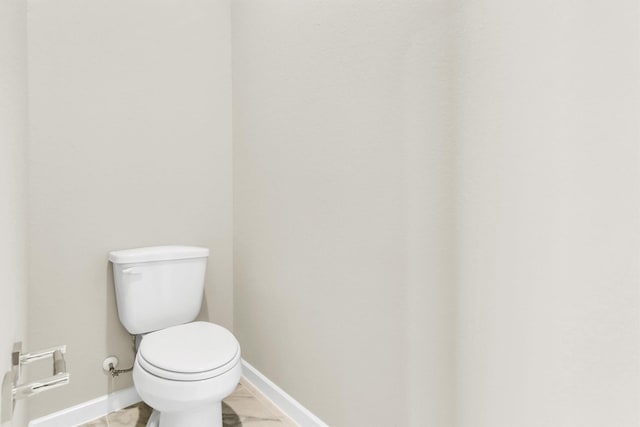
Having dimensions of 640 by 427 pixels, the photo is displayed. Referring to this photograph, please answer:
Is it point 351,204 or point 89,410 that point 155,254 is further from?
point 351,204

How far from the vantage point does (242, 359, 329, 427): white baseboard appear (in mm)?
1447

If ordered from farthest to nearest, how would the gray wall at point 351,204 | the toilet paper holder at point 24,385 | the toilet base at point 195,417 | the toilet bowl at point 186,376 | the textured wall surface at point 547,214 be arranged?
the toilet base at point 195,417, the toilet bowl at point 186,376, the gray wall at point 351,204, the textured wall surface at point 547,214, the toilet paper holder at point 24,385

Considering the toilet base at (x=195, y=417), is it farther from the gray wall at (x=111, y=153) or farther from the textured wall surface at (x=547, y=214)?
the textured wall surface at (x=547, y=214)

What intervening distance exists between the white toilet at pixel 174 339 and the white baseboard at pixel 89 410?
0.26 m

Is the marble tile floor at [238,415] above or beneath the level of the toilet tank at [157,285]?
beneath

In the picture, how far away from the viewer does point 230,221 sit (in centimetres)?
195

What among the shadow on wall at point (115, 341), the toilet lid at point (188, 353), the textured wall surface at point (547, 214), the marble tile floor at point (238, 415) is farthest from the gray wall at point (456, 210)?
the shadow on wall at point (115, 341)

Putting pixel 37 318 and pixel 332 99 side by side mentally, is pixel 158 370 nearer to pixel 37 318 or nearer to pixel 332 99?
pixel 37 318

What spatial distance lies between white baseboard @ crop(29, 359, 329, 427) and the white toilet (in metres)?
0.26

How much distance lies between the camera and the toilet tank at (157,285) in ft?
4.91

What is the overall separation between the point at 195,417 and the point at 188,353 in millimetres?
255

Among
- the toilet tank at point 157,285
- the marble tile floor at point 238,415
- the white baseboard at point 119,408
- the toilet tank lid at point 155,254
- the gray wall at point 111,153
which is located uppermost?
the gray wall at point 111,153

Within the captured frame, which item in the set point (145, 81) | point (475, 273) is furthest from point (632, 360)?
point (145, 81)

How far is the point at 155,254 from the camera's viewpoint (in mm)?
1532
